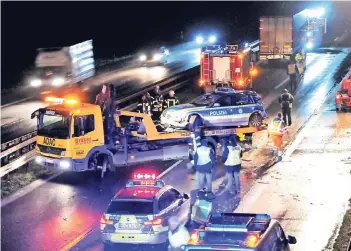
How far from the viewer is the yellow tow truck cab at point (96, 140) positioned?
19.0m

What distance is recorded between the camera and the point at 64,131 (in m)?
19.0

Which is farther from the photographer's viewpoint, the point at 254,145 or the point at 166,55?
the point at 166,55

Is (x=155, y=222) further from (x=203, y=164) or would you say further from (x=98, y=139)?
(x=98, y=139)

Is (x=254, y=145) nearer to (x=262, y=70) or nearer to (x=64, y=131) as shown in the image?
(x=64, y=131)

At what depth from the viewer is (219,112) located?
22.7 meters

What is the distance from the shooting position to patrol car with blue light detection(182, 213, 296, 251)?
340 inches

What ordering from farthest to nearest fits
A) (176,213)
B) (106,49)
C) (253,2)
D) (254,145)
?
(253,2) → (106,49) → (254,145) → (176,213)

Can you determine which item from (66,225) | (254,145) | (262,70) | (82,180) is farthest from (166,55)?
(66,225)

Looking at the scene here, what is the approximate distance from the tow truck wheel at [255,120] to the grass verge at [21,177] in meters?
6.66

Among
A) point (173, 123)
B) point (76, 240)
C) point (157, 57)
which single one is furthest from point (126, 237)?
point (157, 57)

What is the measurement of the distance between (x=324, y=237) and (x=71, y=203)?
6374 millimetres

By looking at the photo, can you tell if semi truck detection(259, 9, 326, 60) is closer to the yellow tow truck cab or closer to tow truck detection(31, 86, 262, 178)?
tow truck detection(31, 86, 262, 178)

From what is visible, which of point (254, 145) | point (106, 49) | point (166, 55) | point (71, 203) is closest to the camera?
point (71, 203)

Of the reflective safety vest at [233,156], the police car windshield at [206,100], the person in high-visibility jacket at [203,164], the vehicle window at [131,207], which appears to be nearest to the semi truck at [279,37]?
the police car windshield at [206,100]
